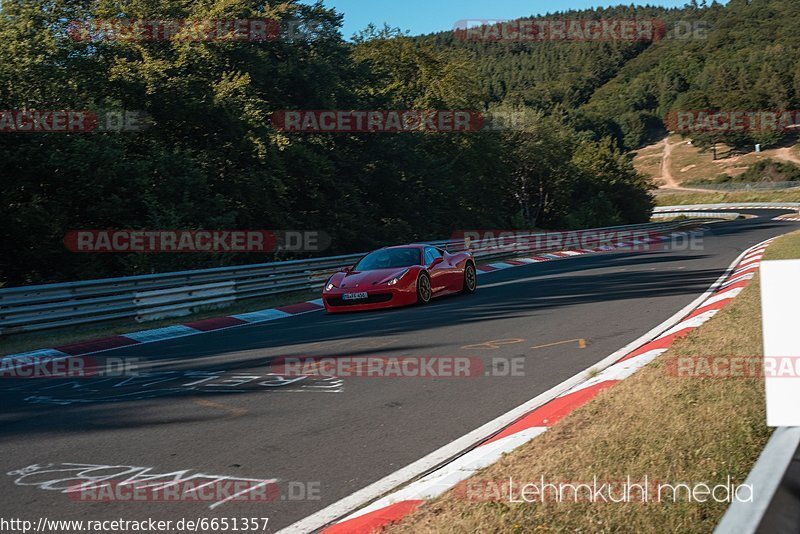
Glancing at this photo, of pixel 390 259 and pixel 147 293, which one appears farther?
pixel 390 259

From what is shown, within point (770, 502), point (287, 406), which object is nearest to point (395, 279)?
point (287, 406)

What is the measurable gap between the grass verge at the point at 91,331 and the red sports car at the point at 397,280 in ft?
8.66

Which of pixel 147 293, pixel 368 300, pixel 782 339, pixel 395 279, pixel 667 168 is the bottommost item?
pixel 368 300

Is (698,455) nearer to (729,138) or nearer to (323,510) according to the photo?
(323,510)

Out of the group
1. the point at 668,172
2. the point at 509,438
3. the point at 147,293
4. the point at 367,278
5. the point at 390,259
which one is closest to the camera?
the point at 509,438

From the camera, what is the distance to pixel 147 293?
15695 millimetres

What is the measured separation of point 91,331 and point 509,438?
10.9 metres

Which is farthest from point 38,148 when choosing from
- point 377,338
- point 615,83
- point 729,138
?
point 615,83

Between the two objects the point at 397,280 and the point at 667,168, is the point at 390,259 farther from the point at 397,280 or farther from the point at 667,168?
the point at 667,168

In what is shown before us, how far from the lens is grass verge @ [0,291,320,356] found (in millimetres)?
12883

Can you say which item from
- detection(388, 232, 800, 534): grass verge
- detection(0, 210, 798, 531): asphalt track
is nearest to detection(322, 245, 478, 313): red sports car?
detection(0, 210, 798, 531): asphalt track

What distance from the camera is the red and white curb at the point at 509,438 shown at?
13.6 feet

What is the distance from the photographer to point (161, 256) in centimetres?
2059

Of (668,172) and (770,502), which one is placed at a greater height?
(668,172)
